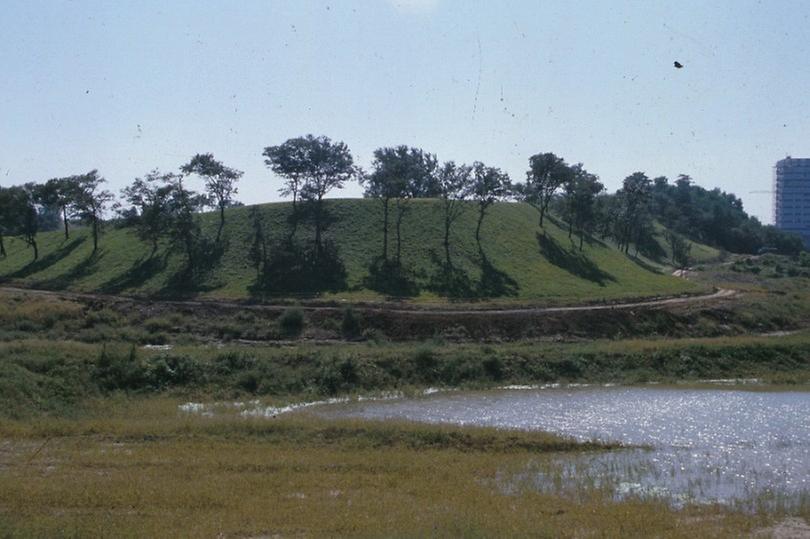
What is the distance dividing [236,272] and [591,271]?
33.9 metres

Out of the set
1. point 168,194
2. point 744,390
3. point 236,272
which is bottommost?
point 744,390

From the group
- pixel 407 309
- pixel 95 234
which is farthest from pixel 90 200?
pixel 407 309

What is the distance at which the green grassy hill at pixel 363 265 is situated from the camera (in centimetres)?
6906

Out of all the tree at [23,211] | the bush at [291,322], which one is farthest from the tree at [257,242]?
the tree at [23,211]

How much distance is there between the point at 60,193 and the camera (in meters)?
85.7

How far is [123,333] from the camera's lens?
5150 centimetres

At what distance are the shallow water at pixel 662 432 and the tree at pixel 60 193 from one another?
58904mm

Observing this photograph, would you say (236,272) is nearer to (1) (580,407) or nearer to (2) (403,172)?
(2) (403,172)

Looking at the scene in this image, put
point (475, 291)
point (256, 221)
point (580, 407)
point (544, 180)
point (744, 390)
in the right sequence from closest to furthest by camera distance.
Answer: point (580, 407), point (744, 390), point (475, 291), point (256, 221), point (544, 180)

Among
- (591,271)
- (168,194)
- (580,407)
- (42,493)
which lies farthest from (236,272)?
(42,493)

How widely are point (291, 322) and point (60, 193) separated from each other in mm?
43189

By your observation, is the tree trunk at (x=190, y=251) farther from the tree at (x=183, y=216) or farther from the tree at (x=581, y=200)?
the tree at (x=581, y=200)

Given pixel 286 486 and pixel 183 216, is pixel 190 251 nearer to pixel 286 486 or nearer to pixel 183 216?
pixel 183 216

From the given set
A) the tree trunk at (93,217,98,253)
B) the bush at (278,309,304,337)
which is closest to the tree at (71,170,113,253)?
the tree trunk at (93,217,98,253)
